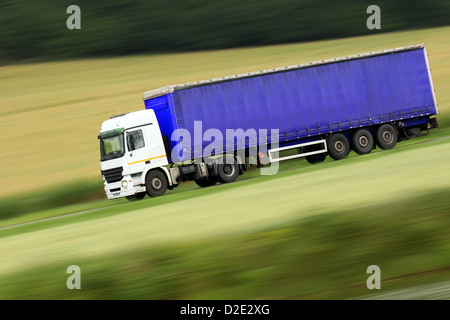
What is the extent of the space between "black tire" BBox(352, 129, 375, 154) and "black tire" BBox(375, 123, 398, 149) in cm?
33

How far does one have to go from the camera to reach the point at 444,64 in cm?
4128

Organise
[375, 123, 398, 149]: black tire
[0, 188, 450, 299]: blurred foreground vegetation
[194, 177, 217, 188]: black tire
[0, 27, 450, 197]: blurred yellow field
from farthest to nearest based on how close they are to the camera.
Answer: [0, 27, 450, 197]: blurred yellow field, [375, 123, 398, 149]: black tire, [194, 177, 217, 188]: black tire, [0, 188, 450, 299]: blurred foreground vegetation

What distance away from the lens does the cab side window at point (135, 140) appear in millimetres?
23648

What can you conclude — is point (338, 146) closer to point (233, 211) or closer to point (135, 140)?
point (135, 140)

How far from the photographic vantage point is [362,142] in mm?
27078

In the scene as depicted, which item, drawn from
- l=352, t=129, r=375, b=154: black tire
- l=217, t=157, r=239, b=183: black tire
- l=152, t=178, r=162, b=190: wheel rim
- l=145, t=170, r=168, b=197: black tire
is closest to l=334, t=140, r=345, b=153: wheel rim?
l=352, t=129, r=375, b=154: black tire

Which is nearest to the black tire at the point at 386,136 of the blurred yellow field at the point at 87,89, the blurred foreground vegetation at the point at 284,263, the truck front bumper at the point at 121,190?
the blurred yellow field at the point at 87,89

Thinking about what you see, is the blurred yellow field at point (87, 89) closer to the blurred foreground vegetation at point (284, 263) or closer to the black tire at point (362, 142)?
the black tire at point (362, 142)

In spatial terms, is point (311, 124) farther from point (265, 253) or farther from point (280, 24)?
point (280, 24)

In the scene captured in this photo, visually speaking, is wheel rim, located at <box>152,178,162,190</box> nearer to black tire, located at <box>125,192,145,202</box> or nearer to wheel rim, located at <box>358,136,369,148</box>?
black tire, located at <box>125,192,145,202</box>

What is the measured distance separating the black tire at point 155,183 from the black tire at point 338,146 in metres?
6.49

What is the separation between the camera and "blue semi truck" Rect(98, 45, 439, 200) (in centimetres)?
2392

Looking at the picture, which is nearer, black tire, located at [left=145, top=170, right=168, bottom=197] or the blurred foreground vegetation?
the blurred foreground vegetation
